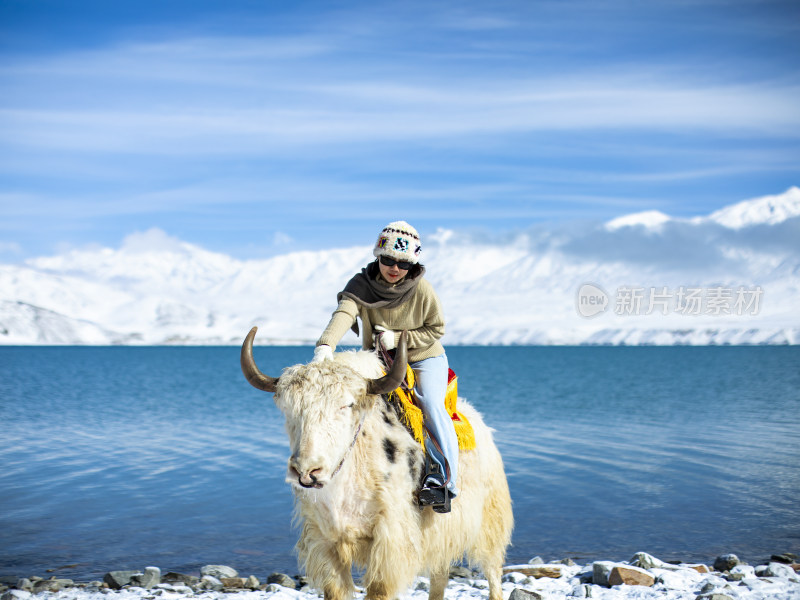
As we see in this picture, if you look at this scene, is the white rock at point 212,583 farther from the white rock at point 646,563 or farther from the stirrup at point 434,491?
the white rock at point 646,563

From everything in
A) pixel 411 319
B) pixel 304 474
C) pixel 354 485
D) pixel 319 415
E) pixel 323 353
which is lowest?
pixel 354 485

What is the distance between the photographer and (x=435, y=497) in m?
5.02

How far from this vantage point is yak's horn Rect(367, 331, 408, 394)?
4.36 meters

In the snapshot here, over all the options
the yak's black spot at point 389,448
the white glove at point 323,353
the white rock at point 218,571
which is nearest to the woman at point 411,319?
the white glove at point 323,353

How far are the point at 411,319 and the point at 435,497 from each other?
1182 millimetres

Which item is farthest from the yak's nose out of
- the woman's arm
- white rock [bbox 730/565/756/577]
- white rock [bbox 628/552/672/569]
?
white rock [bbox 730/565/756/577]

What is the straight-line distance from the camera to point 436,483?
5.04m

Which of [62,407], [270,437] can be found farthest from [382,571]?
[62,407]

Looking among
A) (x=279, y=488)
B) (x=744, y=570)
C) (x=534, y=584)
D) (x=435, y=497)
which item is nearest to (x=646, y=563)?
(x=744, y=570)

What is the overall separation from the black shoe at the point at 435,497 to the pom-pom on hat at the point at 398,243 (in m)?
1.50

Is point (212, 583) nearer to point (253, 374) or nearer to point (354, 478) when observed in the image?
point (354, 478)

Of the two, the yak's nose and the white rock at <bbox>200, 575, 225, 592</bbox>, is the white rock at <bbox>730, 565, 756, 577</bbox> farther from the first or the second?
the yak's nose

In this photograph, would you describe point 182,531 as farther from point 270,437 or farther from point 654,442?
point 654,442

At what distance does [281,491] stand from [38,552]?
4454 millimetres
